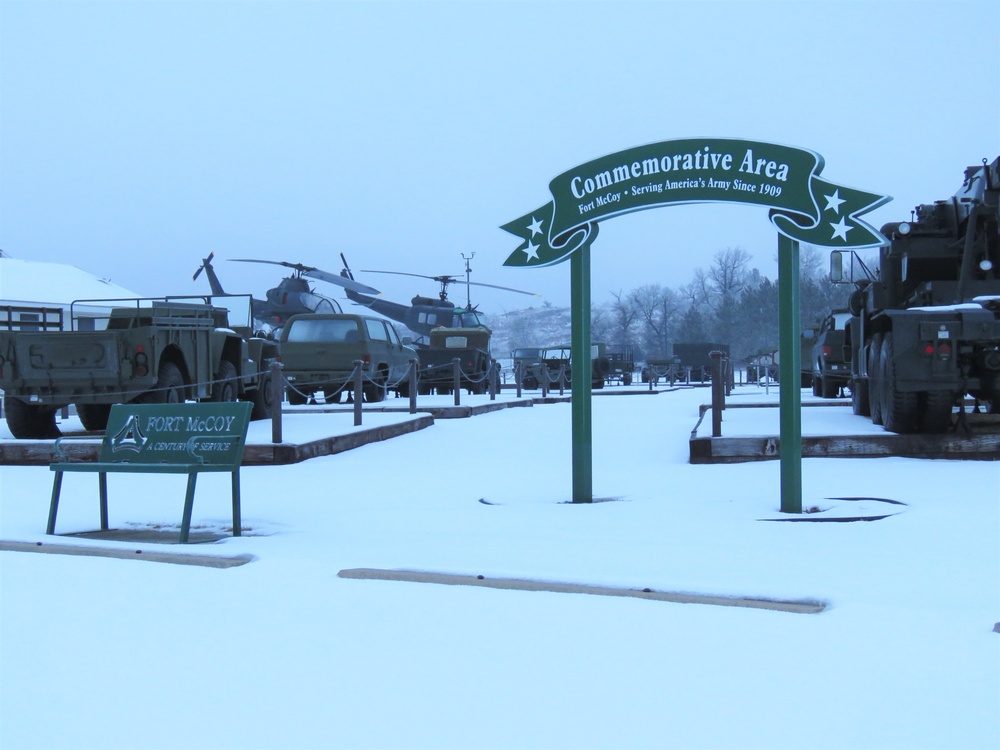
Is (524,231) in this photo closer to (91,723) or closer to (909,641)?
(909,641)

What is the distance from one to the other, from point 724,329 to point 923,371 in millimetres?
72689

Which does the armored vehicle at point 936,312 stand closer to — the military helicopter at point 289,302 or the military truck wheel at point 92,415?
the military truck wheel at point 92,415

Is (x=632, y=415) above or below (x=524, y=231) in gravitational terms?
below

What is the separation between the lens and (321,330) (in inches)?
746

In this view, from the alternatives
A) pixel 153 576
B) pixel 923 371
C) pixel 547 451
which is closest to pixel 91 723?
pixel 153 576

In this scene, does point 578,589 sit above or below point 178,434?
below

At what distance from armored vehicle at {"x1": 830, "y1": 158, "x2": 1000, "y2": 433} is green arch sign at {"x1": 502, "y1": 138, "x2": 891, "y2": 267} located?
289cm

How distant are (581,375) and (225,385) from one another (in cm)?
694

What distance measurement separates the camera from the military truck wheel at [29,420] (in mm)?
11742

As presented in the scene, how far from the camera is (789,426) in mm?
6816

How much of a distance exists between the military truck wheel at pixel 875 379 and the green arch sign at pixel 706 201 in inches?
142

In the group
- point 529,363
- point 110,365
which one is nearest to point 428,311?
point 529,363

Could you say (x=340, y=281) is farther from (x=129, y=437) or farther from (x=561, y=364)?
(x=129, y=437)

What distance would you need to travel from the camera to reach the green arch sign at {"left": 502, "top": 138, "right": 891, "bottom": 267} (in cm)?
662
